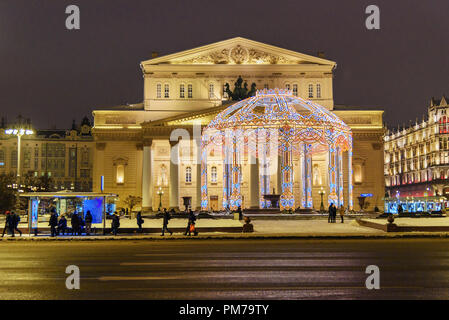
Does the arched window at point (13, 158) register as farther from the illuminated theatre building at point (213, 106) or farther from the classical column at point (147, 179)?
the classical column at point (147, 179)

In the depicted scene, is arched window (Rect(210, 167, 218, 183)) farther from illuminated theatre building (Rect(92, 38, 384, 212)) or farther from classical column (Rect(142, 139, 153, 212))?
classical column (Rect(142, 139, 153, 212))

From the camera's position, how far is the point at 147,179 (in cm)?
7312

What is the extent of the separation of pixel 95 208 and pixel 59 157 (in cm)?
9153

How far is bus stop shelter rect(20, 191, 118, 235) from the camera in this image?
3369 cm

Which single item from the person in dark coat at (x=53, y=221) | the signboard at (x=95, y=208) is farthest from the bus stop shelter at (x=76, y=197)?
the person in dark coat at (x=53, y=221)

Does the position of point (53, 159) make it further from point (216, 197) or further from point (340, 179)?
point (340, 179)

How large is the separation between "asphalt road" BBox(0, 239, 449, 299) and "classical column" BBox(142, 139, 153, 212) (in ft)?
162

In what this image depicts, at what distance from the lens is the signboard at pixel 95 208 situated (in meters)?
35.9

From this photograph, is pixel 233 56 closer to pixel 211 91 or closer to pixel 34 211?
pixel 211 91

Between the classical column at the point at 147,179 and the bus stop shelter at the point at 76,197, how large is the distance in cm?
3432

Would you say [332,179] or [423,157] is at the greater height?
[423,157]

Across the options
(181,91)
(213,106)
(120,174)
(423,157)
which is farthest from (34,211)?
(423,157)

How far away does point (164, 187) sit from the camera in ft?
257
